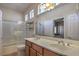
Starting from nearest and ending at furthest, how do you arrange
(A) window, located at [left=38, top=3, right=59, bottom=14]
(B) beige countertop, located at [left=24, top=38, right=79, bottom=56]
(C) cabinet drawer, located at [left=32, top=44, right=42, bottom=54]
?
(B) beige countertop, located at [left=24, top=38, right=79, bottom=56]
(C) cabinet drawer, located at [left=32, top=44, right=42, bottom=54]
(A) window, located at [left=38, top=3, right=59, bottom=14]

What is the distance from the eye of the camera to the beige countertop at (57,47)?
1.39 m

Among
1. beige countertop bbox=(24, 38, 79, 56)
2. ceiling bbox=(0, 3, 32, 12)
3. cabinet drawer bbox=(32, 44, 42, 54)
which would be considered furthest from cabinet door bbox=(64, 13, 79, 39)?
ceiling bbox=(0, 3, 32, 12)

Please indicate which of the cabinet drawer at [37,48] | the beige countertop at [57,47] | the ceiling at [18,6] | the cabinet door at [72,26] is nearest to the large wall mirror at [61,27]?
the cabinet door at [72,26]

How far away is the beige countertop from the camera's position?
1.39m

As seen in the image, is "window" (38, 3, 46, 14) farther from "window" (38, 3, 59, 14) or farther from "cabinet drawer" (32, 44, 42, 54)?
"cabinet drawer" (32, 44, 42, 54)

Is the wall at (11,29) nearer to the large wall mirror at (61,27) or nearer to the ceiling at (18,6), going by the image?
the ceiling at (18,6)

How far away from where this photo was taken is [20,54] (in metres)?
1.82

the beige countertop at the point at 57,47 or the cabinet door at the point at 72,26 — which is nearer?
the beige countertop at the point at 57,47

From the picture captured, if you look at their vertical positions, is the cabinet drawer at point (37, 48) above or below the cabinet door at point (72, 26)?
below

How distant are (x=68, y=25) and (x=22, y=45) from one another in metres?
0.81

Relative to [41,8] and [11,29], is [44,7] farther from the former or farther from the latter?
[11,29]

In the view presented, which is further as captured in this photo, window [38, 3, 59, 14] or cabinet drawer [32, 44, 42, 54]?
window [38, 3, 59, 14]

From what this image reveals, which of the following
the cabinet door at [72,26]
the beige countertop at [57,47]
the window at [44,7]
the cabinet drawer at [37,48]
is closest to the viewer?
the beige countertop at [57,47]

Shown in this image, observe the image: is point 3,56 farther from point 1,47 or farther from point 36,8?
point 36,8
